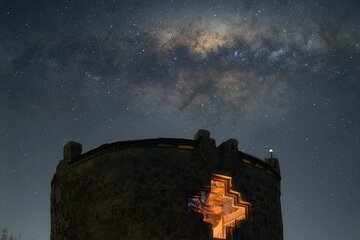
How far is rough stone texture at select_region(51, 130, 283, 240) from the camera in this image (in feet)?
36.4

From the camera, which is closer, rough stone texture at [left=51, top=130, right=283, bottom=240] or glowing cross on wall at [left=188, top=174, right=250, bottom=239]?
rough stone texture at [left=51, top=130, right=283, bottom=240]

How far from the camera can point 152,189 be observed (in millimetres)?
11336

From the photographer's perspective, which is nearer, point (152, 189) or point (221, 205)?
point (152, 189)

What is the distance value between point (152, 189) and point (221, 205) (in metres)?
3.30

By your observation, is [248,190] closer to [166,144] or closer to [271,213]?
[271,213]

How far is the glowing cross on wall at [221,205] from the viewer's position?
39.2ft

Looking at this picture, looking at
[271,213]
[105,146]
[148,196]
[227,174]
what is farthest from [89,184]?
[271,213]

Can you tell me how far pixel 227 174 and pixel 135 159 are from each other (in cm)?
258

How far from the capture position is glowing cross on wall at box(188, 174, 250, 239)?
1195 cm

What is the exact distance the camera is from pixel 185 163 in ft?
38.5

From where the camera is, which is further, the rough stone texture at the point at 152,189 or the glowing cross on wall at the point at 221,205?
the glowing cross on wall at the point at 221,205

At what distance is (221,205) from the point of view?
45.2 feet

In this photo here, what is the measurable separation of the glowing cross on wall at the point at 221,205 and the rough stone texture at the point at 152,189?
0.69 feet

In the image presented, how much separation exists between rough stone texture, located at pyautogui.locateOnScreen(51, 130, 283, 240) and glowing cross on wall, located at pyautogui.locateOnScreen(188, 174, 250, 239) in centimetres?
21
